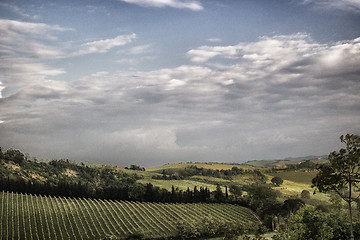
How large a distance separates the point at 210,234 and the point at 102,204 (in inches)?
1976

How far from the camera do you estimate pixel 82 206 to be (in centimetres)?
12250

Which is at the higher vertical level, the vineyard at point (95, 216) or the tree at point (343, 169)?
the tree at point (343, 169)

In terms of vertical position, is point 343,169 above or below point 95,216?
above

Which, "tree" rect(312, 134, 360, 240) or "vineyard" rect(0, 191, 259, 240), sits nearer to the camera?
"tree" rect(312, 134, 360, 240)

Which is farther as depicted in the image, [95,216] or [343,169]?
[95,216]

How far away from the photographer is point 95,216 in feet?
368

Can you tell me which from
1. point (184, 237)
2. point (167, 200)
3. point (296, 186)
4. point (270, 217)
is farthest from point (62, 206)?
point (296, 186)

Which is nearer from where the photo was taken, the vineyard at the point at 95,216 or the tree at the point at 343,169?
the tree at the point at 343,169

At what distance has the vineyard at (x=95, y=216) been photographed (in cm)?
9750

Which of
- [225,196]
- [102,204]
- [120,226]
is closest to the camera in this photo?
[120,226]

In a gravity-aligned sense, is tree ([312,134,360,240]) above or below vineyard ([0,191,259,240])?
above

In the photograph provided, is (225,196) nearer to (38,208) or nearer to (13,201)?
(38,208)

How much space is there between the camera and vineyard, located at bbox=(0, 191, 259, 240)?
9750 cm

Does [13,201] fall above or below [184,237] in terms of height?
above
